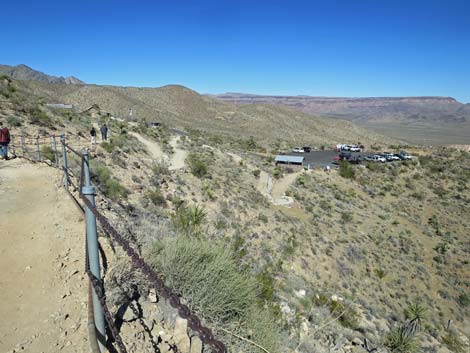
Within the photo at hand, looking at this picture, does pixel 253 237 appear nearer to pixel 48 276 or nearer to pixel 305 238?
pixel 305 238

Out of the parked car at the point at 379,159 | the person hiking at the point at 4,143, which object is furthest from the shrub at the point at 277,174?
the parked car at the point at 379,159

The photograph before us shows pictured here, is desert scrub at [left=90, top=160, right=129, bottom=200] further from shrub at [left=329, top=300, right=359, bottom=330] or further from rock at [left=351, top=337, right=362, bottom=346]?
rock at [left=351, top=337, right=362, bottom=346]

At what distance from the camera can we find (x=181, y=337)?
4695 millimetres

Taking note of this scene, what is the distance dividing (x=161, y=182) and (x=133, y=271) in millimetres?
13884

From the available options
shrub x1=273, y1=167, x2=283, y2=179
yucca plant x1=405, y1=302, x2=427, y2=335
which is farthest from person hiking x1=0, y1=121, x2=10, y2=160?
shrub x1=273, y1=167, x2=283, y2=179

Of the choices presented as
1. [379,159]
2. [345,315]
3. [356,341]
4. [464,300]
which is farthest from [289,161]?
[356,341]

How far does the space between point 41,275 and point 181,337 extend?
95.4 inches

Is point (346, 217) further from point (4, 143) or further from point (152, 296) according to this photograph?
point (4, 143)

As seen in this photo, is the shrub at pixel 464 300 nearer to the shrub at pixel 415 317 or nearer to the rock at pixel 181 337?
the shrub at pixel 415 317

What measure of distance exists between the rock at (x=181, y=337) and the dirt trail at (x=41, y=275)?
1.31m

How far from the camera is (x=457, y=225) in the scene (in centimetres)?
2931

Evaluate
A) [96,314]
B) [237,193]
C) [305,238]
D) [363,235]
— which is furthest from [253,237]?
[96,314]

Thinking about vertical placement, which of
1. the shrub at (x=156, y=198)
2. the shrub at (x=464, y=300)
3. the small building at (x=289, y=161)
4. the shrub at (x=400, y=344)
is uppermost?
the shrub at (x=156, y=198)

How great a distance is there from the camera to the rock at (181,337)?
4.56 m
